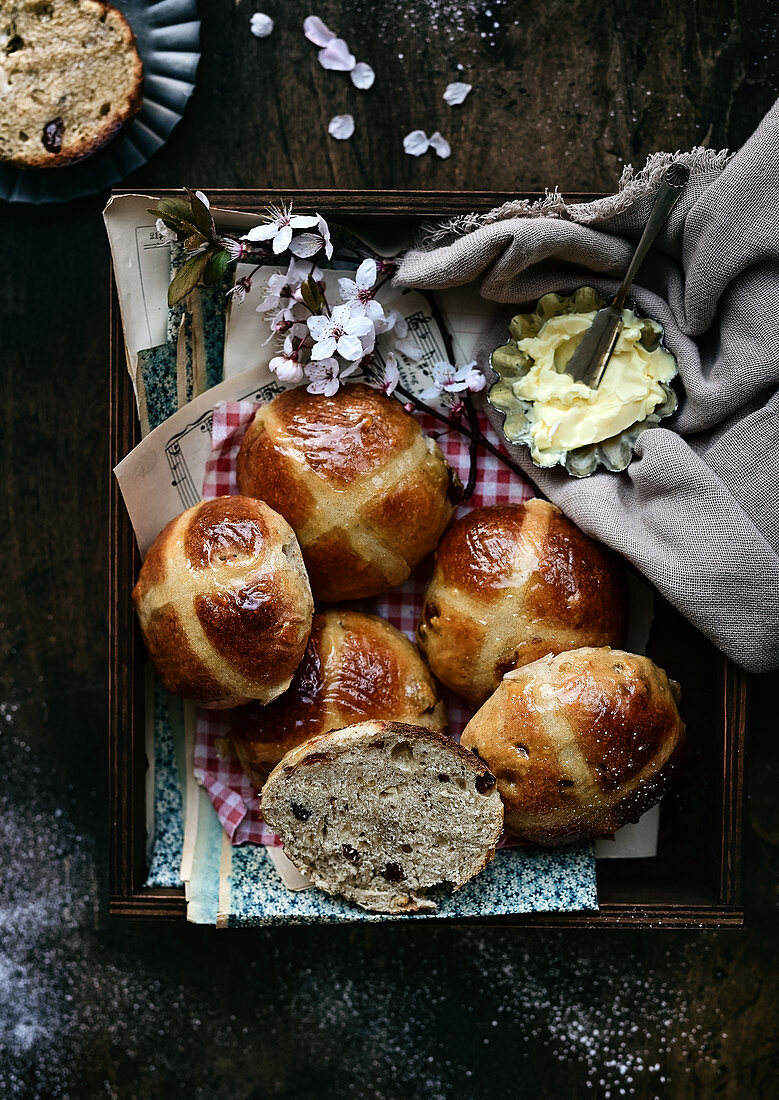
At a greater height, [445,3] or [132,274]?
[445,3]

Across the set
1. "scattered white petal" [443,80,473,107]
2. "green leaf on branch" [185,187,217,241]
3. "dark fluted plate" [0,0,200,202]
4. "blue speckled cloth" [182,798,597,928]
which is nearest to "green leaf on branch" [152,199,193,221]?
"green leaf on branch" [185,187,217,241]

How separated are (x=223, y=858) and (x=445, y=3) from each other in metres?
1.95

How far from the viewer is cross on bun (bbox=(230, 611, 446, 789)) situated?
161 centimetres

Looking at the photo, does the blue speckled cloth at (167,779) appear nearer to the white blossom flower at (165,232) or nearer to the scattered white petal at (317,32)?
the white blossom flower at (165,232)

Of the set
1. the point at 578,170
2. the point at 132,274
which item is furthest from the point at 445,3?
the point at 132,274

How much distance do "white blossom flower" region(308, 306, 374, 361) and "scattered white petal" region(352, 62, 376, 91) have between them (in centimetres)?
61

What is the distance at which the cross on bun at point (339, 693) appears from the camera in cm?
161

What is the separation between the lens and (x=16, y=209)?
6.11 ft

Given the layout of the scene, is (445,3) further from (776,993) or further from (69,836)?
(776,993)

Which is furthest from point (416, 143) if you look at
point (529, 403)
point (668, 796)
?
point (668, 796)

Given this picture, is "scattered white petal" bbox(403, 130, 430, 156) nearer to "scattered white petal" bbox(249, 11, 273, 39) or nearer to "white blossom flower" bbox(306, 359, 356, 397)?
"scattered white petal" bbox(249, 11, 273, 39)

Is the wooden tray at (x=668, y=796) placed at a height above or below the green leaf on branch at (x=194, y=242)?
below

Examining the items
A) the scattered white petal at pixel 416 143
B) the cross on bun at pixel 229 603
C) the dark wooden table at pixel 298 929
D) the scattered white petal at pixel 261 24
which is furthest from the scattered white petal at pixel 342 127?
the cross on bun at pixel 229 603

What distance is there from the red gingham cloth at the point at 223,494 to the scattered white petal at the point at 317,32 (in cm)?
84
